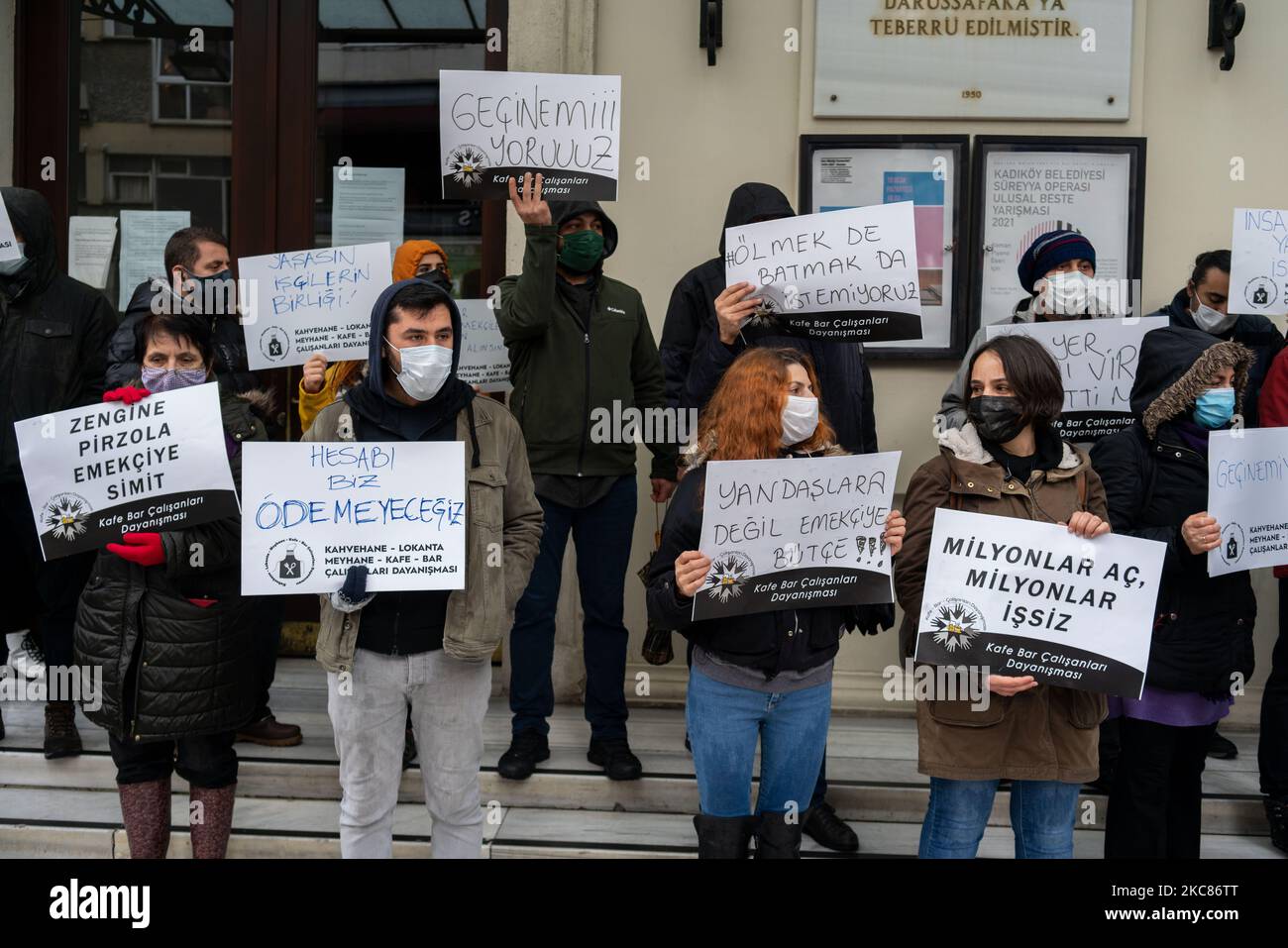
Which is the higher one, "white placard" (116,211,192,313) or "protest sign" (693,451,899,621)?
"white placard" (116,211,192,313)

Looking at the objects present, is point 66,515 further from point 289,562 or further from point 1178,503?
point 1178,503

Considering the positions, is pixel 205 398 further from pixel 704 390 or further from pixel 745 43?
pixel 745 43

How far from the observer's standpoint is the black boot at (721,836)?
357 cm

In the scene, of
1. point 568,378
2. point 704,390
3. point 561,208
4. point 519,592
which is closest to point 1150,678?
point 704,390

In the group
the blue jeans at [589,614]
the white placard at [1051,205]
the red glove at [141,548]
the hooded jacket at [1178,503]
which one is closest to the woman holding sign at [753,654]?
the hooded jacket at [1178,503]

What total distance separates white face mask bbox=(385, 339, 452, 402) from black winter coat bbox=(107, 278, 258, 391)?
110cm

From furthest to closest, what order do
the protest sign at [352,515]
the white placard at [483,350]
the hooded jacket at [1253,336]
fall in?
the white placard at [483,350] → the hooded jacket at [1253,336] → the protest sign at [352,515]

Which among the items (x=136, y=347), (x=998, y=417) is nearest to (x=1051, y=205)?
(x=998, y=417)

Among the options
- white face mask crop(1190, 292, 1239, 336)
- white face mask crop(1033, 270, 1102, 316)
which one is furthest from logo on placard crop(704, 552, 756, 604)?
white face mask crop(1190, 292, 1239, 336)

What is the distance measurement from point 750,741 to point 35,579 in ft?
10.7

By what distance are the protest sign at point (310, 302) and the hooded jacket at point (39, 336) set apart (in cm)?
77

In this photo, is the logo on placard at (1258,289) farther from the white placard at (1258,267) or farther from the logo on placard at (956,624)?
the logo on placard at (956,624)

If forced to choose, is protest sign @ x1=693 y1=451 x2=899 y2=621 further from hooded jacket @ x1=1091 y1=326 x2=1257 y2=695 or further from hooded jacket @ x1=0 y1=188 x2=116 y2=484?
hooded jacket @ x1=0 y1=188 x2=116 y2=484

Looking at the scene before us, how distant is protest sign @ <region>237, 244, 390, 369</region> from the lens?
484 centimetres
